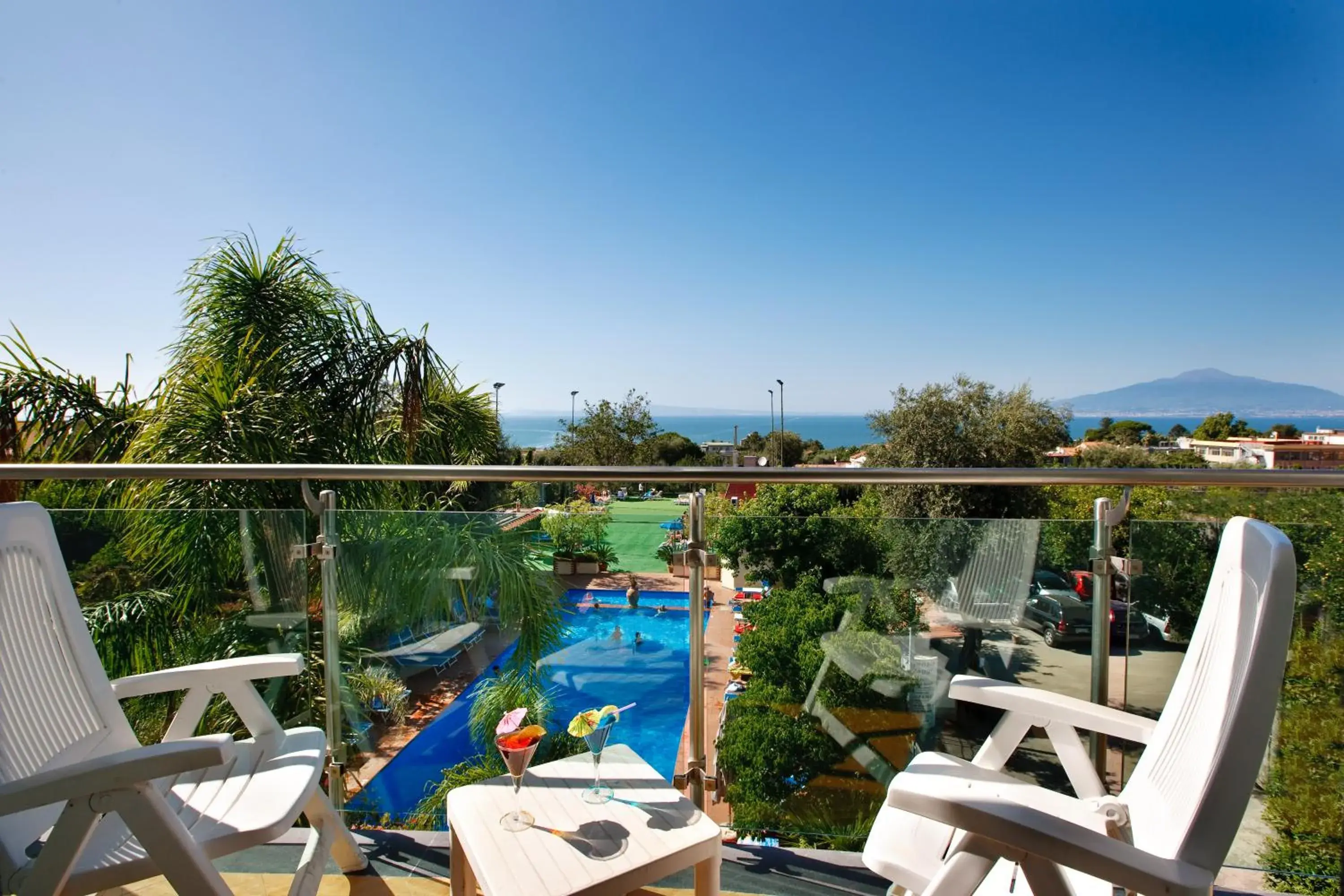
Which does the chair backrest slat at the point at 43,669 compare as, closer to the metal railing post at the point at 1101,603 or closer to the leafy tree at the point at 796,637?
the leafy tree at the point at 796,637

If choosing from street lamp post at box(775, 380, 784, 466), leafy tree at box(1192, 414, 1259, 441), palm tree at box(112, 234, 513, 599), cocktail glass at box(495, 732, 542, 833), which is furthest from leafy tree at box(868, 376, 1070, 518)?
cocktail glass at box(495, 732, 542, 833)

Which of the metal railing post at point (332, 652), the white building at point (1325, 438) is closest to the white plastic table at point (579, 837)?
the metal railing post at point (332, 652)

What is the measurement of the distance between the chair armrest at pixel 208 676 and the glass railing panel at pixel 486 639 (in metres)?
0.42

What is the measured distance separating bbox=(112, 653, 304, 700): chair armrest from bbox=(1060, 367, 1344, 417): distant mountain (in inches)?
2575

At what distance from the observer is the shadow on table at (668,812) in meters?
1.58

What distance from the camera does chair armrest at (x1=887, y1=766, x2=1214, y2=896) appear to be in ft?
3.36

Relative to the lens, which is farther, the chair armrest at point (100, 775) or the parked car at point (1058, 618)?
the parked car at point (1058, 618)

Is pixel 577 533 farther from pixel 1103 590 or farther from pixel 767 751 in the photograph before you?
pixel 1103 590

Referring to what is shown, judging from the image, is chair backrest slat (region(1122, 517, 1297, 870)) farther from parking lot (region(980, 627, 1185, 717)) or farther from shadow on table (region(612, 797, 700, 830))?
shadow on table (region(612, 797, 700, 830))

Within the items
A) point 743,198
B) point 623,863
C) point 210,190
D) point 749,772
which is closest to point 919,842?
point 623,863

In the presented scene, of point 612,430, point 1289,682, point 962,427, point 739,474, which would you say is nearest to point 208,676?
point 739,474

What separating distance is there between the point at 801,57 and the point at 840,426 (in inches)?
4862

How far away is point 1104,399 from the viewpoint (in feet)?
234

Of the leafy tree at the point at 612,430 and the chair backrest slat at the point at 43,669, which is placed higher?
the leafy tree at the point at 612,430
